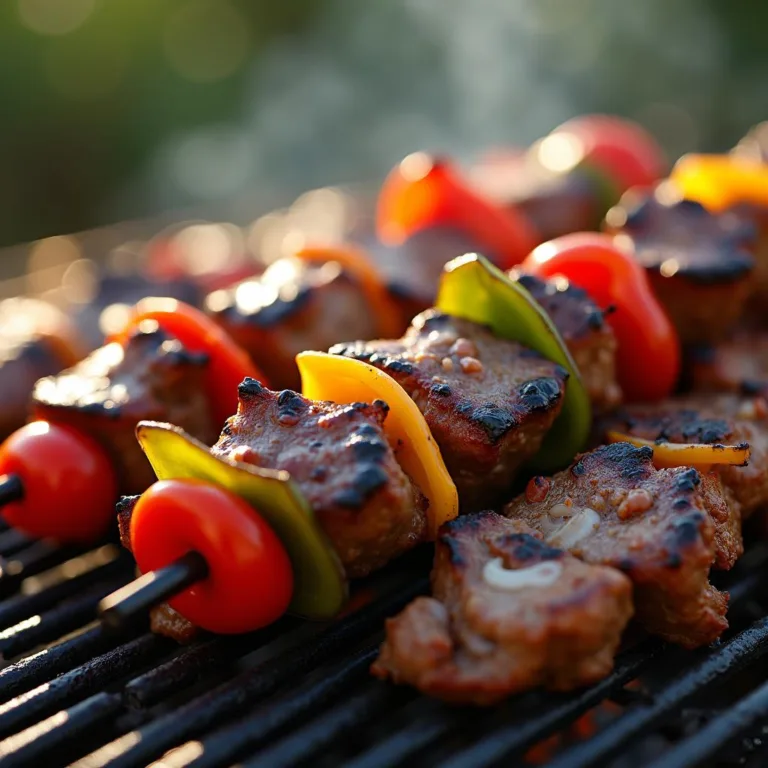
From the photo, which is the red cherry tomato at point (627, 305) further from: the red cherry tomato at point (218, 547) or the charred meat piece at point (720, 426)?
the red cherry tomato at point (218, 547)

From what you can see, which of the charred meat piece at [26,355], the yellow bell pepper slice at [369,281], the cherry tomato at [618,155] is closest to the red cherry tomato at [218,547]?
the yellow bell pepper slice at [369,281]

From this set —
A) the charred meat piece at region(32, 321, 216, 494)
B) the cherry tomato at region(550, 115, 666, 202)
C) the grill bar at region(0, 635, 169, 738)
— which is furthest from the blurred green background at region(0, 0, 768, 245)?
the grill bar at region(0, 635, 169, 738)

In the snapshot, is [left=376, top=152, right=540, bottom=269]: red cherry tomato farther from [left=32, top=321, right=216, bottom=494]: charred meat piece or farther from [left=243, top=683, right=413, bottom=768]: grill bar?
[left=243, top=683, right=413, bottom=768]: grill bar

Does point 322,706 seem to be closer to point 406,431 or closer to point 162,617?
point 162,617

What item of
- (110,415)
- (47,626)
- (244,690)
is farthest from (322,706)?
(110,415)

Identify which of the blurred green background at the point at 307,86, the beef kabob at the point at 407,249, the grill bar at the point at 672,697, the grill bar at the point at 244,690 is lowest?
the grill bar at the point at 672,697

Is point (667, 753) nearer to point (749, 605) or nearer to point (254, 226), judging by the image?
point (749, 605)
